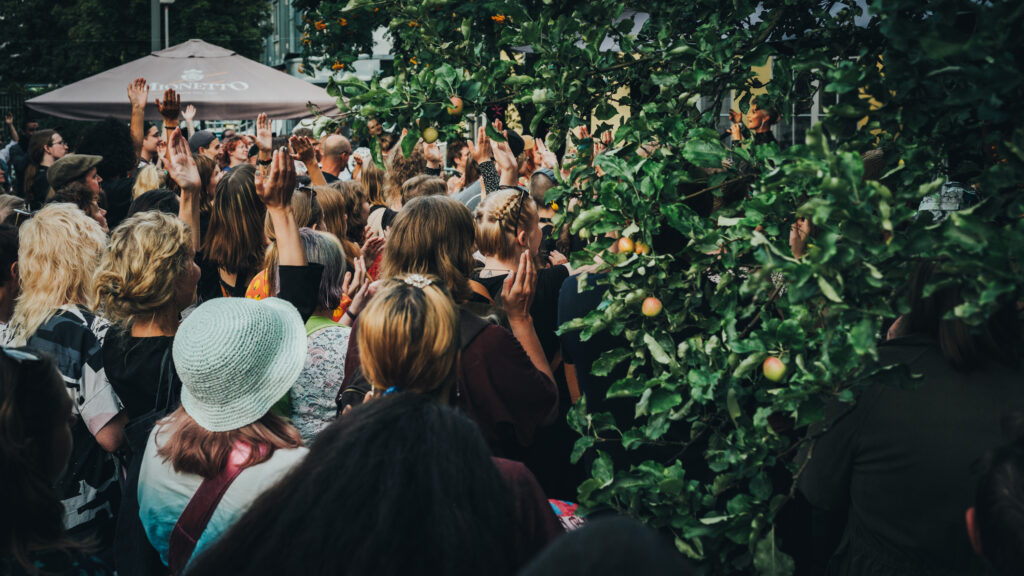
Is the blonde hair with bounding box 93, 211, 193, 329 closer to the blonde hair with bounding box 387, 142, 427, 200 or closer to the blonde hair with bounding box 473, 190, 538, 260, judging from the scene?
the blonde hair with bounding box 473, 190, 538, 260

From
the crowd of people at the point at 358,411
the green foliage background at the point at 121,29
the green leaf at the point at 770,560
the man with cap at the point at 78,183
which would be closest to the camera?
the crowd of people at the point at 358,411

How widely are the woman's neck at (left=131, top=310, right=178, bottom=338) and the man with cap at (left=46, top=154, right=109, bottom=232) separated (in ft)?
8.92

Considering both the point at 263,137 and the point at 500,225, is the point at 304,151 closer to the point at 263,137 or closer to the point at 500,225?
the point at 263,137

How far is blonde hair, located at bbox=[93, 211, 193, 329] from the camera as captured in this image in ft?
11.4

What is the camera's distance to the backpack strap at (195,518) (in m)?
2.28

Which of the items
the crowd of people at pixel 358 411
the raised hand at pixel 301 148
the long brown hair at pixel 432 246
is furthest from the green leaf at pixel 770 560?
the raised hand at pixel 301 148

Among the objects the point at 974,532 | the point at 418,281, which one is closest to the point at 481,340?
the point at 418,281

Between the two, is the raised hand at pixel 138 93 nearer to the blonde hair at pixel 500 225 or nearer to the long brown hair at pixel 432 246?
the blonde hair at pixel 500 225

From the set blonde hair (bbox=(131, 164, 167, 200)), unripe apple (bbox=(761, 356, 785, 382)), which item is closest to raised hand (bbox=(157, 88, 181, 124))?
blonde hair (bbox=(131, 164, 167, 200))

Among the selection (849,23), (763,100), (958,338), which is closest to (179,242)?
(763,100)

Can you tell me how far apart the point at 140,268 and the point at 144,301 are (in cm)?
13

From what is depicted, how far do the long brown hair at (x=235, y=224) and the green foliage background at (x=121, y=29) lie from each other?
28.7 metres

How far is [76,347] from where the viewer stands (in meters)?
3.47

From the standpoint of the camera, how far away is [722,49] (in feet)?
7.33
